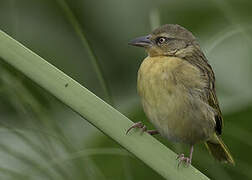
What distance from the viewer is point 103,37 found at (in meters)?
4.31

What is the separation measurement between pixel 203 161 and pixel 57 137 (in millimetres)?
1157

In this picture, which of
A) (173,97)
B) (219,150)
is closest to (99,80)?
(173,97)

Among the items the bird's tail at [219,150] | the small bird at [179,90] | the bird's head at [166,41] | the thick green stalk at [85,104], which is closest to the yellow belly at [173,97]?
the small bird at [179,90]

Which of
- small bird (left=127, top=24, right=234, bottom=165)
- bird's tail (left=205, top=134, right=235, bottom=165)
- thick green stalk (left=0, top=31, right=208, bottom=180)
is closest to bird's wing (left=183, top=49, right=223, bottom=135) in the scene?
small bird (left=127, top=24, right=234, bottom=165)

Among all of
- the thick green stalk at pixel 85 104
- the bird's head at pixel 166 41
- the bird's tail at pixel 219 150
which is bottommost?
the bird's tail at pixel 219 150

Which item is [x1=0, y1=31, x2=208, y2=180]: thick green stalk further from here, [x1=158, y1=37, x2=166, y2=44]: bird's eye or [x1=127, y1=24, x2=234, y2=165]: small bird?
[x1=158, y1=37, x2=166, y2=44]: bird's eye

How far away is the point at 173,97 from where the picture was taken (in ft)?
8.57

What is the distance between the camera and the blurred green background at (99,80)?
2.20m

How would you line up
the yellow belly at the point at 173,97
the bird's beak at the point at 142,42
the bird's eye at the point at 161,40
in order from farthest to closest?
1. the bird's eye at the point at 161,40
2. the bird's beak at the point at 142,42
3. the yellow belly at the point at 173,97

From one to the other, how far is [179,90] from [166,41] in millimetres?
424

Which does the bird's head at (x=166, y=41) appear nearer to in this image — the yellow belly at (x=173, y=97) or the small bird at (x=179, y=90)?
the small bird at (x=179, y=90)

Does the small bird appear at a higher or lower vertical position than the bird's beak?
lower

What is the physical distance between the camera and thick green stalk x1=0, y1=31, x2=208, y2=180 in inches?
59.8

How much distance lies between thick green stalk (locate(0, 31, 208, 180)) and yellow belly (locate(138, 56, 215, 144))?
0.98 meters
